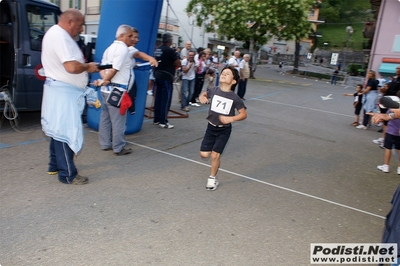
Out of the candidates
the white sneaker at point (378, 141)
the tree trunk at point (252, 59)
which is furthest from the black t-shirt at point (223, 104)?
the tree trunk at point (252, 59)

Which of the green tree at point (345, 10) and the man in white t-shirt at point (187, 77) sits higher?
the green tree at point (345, 10)

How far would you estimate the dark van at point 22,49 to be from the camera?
5.28 m

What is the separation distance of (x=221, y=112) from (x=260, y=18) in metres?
20.4

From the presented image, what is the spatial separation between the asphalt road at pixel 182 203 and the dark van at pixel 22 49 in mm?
681

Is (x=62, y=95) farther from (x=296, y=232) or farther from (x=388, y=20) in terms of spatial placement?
(x=388, y=20)

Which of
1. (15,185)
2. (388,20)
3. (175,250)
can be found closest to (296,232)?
(175,250)

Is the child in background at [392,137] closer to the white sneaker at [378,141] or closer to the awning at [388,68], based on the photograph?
the white sneaker at [378,141]

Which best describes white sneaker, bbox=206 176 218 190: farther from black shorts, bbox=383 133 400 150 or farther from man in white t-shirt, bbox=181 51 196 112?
man in white t-shirt, bbox=181 51 196 112

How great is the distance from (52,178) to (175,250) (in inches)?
80.8

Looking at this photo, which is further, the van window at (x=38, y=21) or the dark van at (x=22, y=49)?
the van window at (x=38, y=21)

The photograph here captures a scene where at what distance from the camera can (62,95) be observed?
362cm

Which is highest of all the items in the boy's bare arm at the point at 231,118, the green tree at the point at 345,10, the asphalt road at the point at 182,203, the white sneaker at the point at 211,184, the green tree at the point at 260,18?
the green tree at the point at 345,10

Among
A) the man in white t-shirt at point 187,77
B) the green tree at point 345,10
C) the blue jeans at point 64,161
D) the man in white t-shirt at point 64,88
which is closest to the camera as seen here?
the man in white t-shirt at point 64,88

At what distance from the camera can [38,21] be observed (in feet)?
18.6
